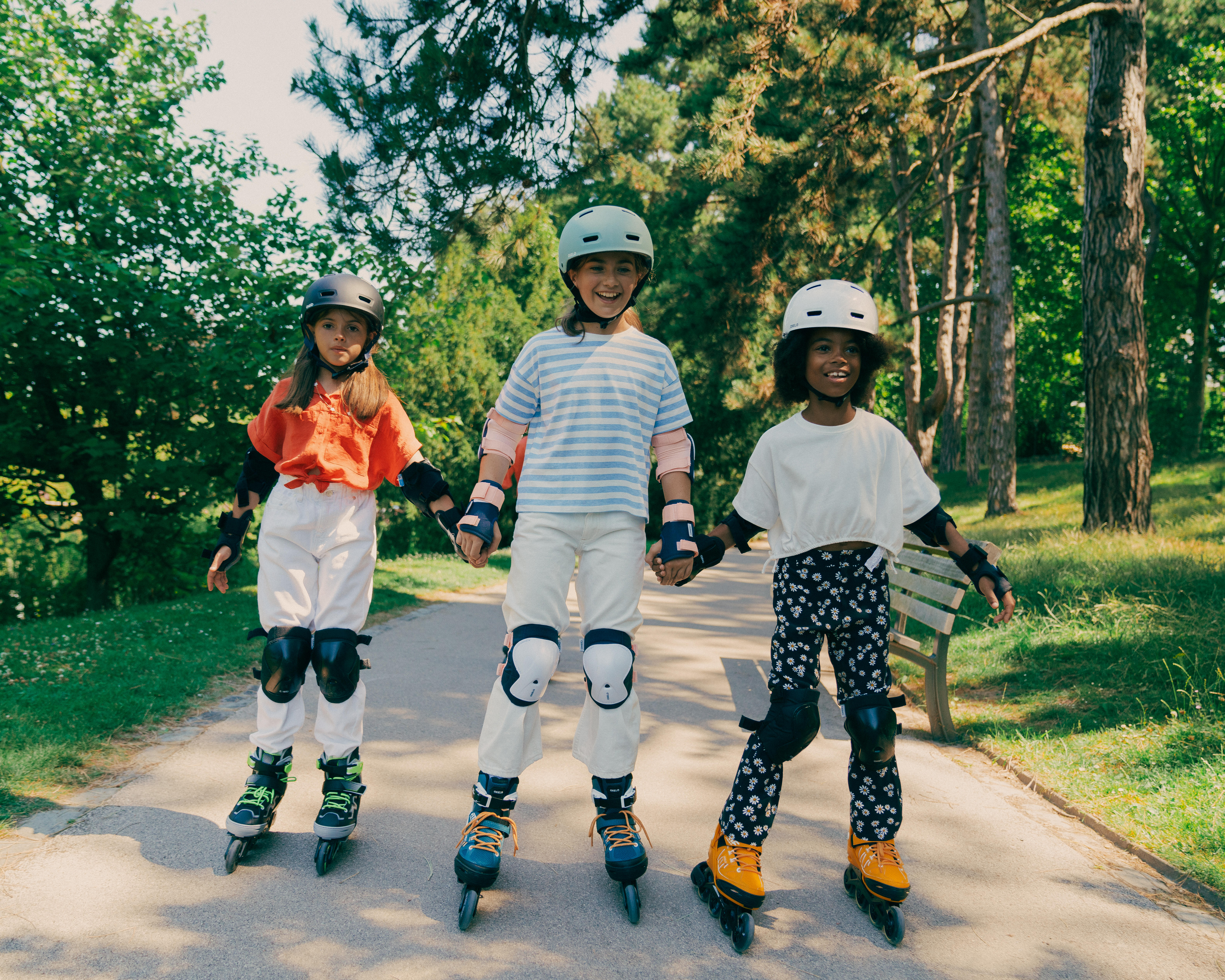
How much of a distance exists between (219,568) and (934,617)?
306cm

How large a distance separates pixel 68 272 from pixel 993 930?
29.4 ft

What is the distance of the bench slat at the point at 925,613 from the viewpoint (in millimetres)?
3857

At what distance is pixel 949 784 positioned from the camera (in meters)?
3.54

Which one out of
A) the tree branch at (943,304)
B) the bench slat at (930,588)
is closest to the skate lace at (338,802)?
the bench slat at (930,588)

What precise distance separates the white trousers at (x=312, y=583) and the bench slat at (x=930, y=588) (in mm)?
2489

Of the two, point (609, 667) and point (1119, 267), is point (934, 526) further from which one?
point (1119, 267)

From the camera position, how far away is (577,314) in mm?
2711

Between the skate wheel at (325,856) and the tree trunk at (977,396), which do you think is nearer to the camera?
the skate wheel at (325,856)

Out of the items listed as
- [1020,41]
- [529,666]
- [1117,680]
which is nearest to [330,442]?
[529,666]

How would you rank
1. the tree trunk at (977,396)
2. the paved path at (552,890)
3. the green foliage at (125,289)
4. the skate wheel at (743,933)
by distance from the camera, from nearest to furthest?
the paved path at (552,890), the skate wheel at (743,933), the green foliage at (125,289), the tree trunk at (977,396)

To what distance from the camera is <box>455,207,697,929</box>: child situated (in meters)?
2.46

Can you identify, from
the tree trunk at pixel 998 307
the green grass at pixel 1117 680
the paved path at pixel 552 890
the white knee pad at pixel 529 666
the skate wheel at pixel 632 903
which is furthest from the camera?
the tree trunk at pixel 998 307

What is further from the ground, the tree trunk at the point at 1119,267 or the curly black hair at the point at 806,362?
the tree trunk at the point at 1119,267

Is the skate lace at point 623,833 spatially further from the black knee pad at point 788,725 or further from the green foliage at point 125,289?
the green foliage at point 125,289
